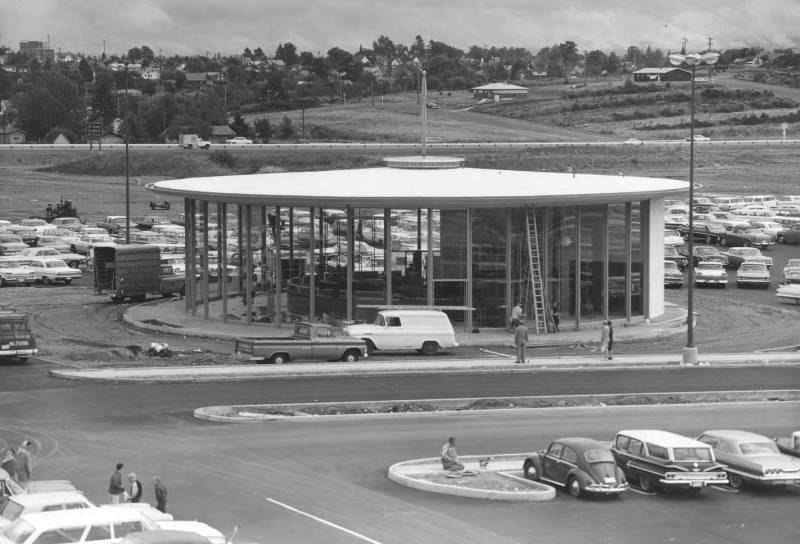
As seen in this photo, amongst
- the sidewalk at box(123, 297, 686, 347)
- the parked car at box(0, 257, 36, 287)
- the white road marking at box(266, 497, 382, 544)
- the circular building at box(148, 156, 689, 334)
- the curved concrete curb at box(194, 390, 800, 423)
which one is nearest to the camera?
the white road marking at box(266, 497, 382, 544)

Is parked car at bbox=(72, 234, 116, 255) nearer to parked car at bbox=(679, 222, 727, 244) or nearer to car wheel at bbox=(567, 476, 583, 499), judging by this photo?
parked car at bbox=(679, 222, 727, 244)

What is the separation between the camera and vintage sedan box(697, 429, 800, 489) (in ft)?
101

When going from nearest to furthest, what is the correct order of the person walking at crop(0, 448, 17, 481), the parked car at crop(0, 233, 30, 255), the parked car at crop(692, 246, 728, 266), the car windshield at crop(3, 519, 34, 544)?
1. the car windshield at crop(3, 519, 34, 544)
2. the person walking at crop(0, 448, 17, 481)
3. the parked car at crop(692, 246, 728, 266)
4. the parked car at crop(0, 233, 30, 255)

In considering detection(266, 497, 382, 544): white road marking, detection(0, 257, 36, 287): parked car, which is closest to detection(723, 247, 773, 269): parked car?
detection(0, 257, 36, 287): parked car

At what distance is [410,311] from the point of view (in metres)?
51.9

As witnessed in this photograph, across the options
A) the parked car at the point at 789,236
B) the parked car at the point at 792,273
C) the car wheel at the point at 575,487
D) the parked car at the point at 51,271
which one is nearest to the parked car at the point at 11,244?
the parked car at the point at 51,271

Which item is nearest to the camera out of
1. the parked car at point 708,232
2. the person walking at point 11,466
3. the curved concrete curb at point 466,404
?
the person walking at point 11,466

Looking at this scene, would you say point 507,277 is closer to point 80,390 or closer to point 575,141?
point 80,390

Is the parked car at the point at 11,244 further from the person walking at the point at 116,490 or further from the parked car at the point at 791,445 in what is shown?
the parked car at the point at 791,445

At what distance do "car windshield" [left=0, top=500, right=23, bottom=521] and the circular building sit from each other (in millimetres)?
30026

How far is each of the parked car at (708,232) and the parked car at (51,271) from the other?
135 ft

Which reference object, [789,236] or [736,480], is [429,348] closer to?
[736,480]

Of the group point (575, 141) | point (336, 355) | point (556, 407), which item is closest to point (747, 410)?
point (556, 407)

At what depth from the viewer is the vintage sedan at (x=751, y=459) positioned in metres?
30.9
